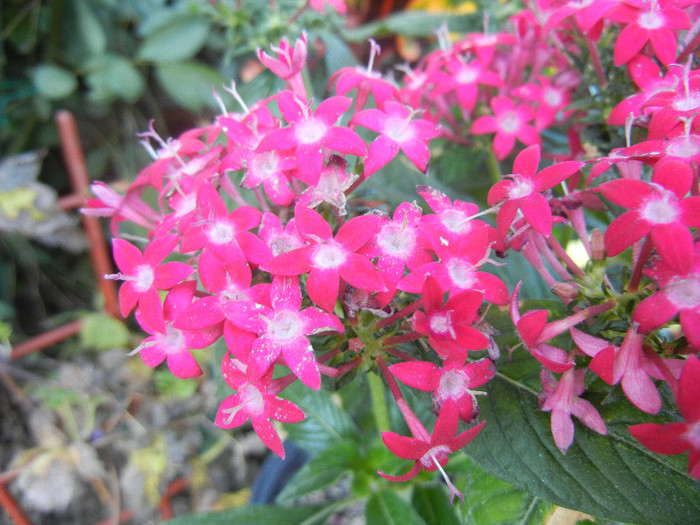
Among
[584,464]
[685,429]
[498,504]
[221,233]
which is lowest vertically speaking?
[498,504]

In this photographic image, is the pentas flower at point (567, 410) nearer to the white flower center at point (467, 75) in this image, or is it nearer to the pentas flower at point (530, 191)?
the pentas flower at point (530, 191)

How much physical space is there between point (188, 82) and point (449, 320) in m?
1.25

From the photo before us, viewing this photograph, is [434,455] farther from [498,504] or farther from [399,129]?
[399,129]

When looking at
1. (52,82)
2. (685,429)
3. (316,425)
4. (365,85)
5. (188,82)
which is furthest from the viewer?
(188,82)

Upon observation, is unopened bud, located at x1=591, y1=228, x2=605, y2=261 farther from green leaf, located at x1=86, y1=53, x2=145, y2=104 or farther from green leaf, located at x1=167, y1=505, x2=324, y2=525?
green leaf, located at x1=86, y1=53, x2=145, y2=104

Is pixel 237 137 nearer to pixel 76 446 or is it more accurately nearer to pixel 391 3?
pixel 76 446

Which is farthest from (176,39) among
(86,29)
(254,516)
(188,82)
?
(254,516)

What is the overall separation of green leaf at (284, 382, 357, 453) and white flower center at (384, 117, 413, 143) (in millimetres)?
495

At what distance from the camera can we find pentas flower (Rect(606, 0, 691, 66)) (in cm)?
57

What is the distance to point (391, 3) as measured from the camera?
211 cm

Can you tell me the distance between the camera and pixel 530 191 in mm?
498

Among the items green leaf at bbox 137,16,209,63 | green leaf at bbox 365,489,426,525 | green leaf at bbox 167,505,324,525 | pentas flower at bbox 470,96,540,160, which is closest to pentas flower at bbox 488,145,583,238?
pentas flower at bbox 470,96,540,160

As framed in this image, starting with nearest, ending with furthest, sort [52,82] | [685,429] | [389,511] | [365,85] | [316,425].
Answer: [685,429], [365,85], [389,511], [316,425], [52,82]

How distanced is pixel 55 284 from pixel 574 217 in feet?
4.94
